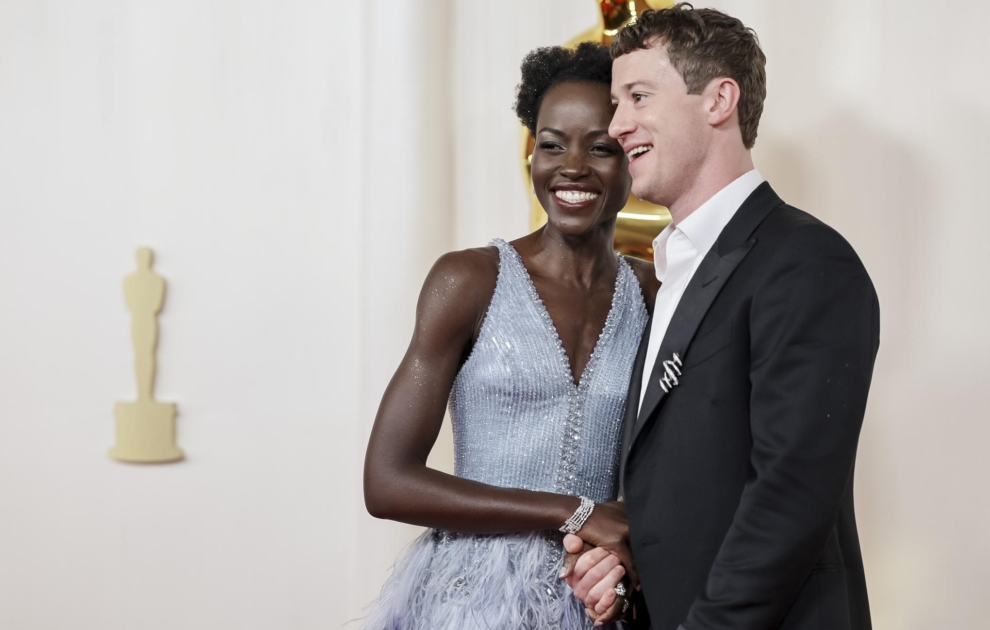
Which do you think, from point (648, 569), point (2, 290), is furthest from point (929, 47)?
point (2, 290)

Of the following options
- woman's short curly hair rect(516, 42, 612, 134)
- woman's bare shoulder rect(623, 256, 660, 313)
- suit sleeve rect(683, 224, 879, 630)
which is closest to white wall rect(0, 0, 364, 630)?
woman's short curly hair rect(516, 42, 612, 134)

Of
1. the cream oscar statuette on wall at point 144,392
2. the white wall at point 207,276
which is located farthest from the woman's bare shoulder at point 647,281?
the cream oscar statuette on wall at point 144,392

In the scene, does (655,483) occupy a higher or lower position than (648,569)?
higher

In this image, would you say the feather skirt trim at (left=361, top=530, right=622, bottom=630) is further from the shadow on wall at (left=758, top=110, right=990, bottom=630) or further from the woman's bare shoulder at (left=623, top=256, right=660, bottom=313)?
the shadow on wall at (left=758, top=110, right=990, bottom=630)

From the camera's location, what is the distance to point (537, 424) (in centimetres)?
175

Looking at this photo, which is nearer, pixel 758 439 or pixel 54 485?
pixel 758 439

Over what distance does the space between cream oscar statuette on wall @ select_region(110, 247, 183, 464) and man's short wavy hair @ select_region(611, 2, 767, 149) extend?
1.70 meters

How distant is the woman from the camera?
1633 millimetres

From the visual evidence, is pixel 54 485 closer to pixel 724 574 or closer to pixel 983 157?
pixel 724 574

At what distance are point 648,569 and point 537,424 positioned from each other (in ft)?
1.23

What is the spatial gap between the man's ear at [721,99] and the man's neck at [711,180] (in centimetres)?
6

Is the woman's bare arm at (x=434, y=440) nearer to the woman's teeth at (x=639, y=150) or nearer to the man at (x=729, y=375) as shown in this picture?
the man at (x=729, y=375)

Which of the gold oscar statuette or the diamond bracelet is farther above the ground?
the gold oscar statuette

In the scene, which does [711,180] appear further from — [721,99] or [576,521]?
[576,521]
